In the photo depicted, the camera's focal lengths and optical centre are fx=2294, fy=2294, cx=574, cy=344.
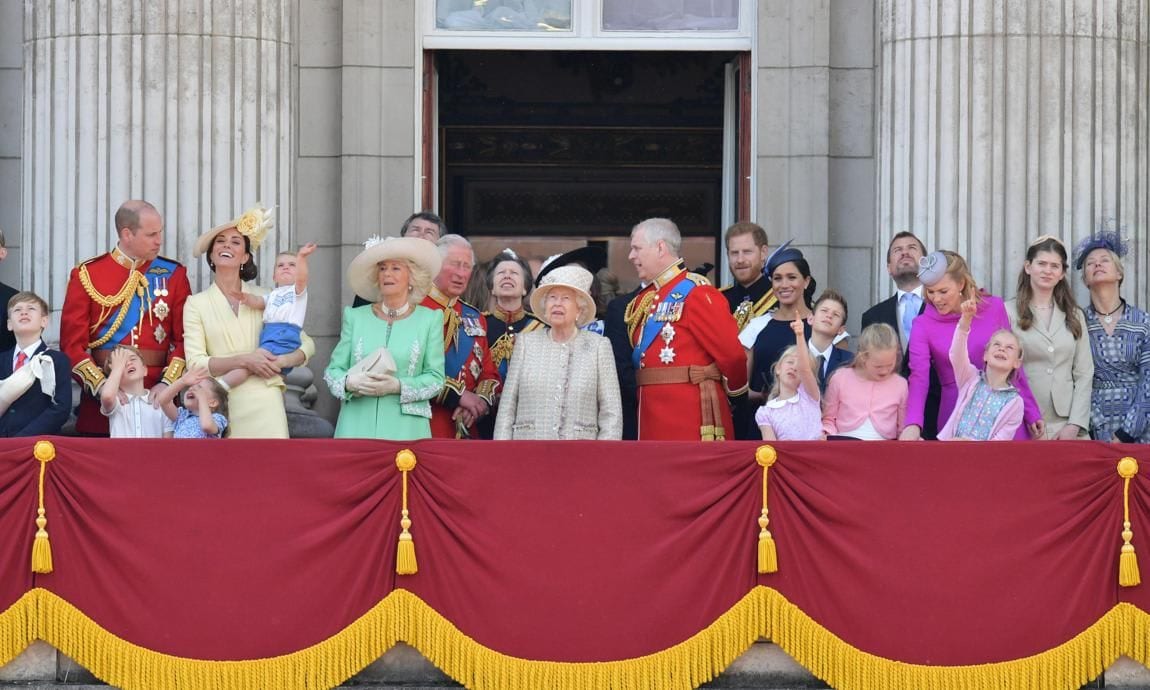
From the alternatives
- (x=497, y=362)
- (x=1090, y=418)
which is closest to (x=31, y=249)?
(x=497, y=362)

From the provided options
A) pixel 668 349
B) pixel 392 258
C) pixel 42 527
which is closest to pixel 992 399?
pixel 668 349

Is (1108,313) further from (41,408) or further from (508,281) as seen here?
A: (41,408)

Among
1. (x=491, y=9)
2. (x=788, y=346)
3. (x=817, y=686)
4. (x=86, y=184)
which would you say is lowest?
(x=817, y=686)

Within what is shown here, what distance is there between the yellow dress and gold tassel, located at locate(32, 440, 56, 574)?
1180 mm

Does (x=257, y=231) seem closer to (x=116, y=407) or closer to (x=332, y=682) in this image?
(x=116, y=407)

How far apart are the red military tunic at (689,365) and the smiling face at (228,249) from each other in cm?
212

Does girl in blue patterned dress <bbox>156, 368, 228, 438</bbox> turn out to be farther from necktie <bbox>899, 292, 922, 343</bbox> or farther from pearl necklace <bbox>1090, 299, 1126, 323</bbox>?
pearl necklace <bbox>1090, 299, 1126, 323</bbox>

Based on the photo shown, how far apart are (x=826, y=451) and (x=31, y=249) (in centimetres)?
519

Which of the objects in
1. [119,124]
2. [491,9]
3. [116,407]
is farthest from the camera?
[491,9]

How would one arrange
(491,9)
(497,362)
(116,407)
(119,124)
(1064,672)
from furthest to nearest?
(491,9) < (119,124) < (497,362) < (116,407) < (1064,672)

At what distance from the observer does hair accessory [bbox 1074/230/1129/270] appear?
12030 millimetres

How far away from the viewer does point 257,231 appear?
11953 millimetres

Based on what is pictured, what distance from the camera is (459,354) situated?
39.8ft

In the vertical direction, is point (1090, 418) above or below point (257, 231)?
below
